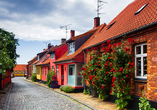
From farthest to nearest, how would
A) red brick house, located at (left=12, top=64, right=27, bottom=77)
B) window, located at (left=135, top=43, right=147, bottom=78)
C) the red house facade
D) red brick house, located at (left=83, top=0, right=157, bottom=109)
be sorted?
red brick house, located at (left=12, top=64, right=27, bottom=77)
the red house facade
window, located at (left=135, top=43, right=147, bottom=78)
red brick house, located at (left=83, top=0, right=157, bottom=109)

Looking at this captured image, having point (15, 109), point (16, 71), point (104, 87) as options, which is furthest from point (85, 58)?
point (16, 71)

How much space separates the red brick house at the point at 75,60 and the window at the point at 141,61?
734cm

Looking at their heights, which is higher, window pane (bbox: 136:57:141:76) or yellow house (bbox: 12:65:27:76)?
window pane (bbox: 136:57:141:76)

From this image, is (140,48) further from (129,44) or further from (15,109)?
(15,109)

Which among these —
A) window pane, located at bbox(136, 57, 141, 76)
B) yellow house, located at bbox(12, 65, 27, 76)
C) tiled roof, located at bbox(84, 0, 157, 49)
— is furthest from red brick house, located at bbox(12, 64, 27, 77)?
window pane, located at bbox(136, 57, 141, 76)

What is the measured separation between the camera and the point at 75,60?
15.0 metres

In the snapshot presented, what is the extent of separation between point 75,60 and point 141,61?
7786 mm

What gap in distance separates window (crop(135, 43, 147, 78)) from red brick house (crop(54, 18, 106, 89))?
734cm

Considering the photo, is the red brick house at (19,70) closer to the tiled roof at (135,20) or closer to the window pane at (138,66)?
the tiled roof at (135,20)

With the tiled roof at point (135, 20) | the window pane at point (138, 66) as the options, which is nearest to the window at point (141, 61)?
the window pane at point (138, 66)

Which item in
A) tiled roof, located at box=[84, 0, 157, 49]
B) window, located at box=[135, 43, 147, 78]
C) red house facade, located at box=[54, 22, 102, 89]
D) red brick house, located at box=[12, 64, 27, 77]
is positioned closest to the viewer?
window, located at box=[135, 43, 147, 78]

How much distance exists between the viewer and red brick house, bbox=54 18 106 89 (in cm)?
1528

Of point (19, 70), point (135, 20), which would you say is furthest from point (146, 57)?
point (19, 70)

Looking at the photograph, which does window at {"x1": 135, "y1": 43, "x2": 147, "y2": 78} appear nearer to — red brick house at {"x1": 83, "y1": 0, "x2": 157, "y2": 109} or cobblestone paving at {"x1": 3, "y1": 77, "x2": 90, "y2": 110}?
red brick house at {"x1": 83, "y1": 0, "x2": 157, "y2": 109}
